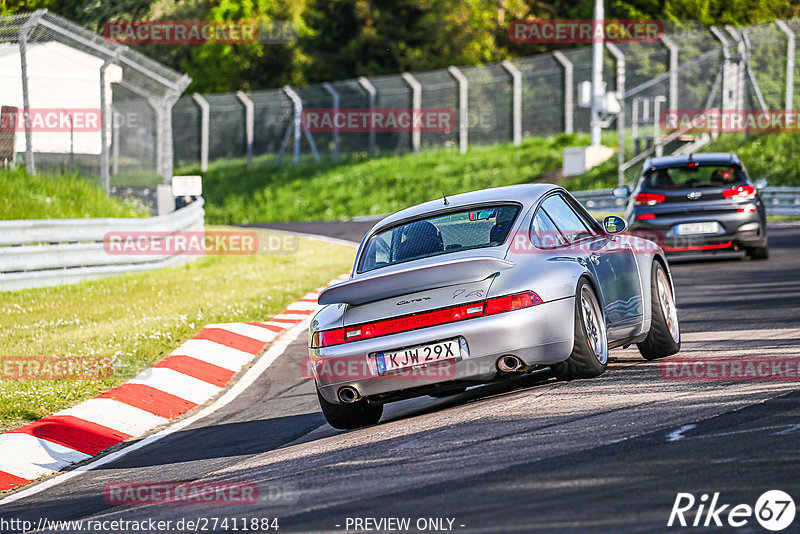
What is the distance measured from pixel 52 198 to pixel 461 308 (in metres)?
14.1

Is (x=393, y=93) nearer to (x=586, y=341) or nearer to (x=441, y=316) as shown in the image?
(x=586, y=341)

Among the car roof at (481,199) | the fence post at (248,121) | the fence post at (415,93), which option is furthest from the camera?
the fence post at (248,121)

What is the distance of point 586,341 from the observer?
8.03 meters

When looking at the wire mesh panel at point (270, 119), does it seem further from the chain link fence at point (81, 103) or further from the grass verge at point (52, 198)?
the grass verge at point (52, 198)

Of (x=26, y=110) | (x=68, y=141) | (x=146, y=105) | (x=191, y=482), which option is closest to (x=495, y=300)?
(x=191, y=482)

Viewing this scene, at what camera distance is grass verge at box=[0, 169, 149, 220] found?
64.0 ft

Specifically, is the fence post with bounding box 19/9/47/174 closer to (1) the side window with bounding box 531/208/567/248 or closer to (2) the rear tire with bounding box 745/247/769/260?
(2) the rear tire with bounding box 745/247/769/260

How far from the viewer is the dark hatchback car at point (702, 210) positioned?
1766cm

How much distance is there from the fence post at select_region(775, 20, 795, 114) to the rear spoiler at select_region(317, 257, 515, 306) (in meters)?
29.7

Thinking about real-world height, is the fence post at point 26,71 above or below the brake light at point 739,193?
above

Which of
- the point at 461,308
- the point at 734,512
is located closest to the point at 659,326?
the point at 461,308

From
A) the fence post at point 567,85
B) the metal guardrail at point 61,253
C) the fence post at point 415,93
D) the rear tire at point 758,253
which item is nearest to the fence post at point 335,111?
the fence post at point 415,93

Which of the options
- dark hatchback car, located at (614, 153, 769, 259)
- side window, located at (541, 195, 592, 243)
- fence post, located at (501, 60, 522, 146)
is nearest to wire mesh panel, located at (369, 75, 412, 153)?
fence post, located at (501, 60, 522, 146)

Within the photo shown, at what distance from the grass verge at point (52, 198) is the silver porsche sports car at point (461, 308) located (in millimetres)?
12080
